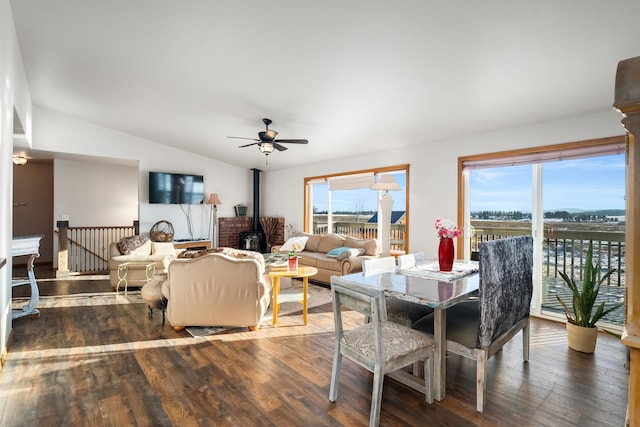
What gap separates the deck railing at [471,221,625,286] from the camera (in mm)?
3477

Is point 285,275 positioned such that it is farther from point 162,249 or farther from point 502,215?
point 162,249

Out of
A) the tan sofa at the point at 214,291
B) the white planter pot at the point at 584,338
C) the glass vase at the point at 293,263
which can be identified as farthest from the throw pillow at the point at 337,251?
the white planter pot at the point at 584,338

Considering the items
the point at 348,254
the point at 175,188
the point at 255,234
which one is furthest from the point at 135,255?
the point at 348,254

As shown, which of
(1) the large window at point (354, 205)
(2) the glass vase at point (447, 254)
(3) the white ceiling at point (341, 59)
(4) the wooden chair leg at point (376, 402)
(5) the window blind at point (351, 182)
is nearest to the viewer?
(4) the wooden chair leg at point (376, 402)

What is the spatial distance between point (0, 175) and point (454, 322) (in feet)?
12.4

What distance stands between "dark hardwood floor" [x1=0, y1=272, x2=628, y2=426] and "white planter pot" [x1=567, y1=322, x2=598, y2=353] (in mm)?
81

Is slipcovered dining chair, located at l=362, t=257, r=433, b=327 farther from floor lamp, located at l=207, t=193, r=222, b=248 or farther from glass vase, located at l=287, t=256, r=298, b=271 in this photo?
floor lamp, located at l=207, t=193, r=222, b=248

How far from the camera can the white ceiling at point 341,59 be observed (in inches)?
91.3

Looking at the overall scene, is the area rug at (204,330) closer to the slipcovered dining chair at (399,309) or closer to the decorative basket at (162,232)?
the slipcovered dining chair at (399,309)

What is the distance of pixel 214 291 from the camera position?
10.6ft

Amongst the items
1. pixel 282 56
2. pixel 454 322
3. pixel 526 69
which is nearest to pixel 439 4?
pixel 526 69

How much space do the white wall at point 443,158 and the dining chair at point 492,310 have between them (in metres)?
1.90

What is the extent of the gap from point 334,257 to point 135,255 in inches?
136

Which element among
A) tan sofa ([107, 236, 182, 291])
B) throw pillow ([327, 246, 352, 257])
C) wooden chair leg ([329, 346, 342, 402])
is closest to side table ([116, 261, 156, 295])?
tan sofa ([107, 236, 182, 291])
